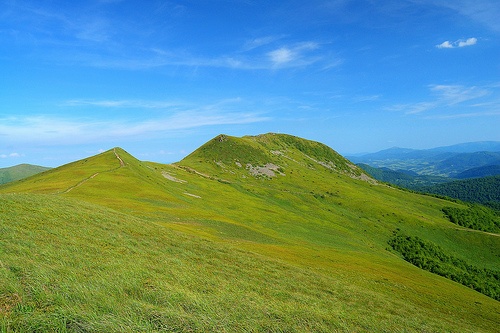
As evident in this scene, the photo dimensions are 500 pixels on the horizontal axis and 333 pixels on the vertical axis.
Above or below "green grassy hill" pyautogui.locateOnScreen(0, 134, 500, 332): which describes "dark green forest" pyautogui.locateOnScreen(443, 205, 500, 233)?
below

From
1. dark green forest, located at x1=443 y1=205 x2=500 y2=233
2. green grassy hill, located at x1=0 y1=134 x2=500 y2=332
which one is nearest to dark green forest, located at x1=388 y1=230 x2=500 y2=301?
green grassy hill, located at x1=0 y1=134 x2=500 y2=332

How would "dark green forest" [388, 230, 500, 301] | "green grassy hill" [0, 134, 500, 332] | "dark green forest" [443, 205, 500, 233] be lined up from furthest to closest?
1. "dark green forest" [443, 205, 500, 233]
2. "dark green forest" [388, 230, 500, 301]
3. "green grassy hill" [0, 134, 500, 332]

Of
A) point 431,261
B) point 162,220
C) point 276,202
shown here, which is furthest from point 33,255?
point 276,202

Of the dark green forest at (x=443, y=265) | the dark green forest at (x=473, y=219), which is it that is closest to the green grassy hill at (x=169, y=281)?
the dark green forest at (x=443, y=265)

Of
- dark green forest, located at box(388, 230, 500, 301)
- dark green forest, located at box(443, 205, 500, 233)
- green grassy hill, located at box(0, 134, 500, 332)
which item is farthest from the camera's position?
dark green forest, located at box(443, 205, 500, 233)

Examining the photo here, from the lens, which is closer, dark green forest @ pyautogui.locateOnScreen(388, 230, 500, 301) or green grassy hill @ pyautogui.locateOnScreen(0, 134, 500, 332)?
green grassy hill @ pyautogui.locateOnScreen(0, 134, 500, 332)

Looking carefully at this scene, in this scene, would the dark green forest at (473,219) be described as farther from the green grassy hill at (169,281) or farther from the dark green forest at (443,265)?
the green grassy hill at (169,281)

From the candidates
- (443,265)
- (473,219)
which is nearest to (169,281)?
(443,265)

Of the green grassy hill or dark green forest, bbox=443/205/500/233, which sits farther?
dark green forest, bbox=443/205/500/233

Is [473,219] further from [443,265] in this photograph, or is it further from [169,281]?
[169,281]

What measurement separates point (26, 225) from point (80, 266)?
11728 millimetres

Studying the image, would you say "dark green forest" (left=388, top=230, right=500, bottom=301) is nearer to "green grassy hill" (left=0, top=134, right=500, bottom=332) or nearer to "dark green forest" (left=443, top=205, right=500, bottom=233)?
"green grassy hill" (left=0, top=134, right=500, bottom=332)

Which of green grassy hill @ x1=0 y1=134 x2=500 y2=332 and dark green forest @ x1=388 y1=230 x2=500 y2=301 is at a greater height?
green grassy hill @ x1=0 y1=134 x2=500 y2=332

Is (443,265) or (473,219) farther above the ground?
(473,219)
